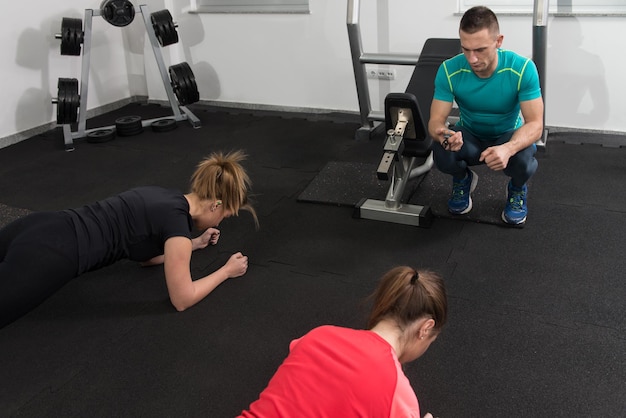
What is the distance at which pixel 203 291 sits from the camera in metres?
2.16

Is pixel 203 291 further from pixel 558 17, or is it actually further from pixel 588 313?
pixel 558 17

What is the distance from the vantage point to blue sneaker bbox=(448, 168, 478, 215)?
2.70 m

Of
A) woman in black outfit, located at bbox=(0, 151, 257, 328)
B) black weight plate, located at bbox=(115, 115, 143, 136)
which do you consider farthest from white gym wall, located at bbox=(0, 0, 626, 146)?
woman in black outfit, located at bbox=(0, 151, 257, 328)

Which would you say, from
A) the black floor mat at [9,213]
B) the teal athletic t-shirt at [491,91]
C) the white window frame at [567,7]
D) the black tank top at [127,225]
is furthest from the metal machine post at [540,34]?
the black floor mat at [9,213]

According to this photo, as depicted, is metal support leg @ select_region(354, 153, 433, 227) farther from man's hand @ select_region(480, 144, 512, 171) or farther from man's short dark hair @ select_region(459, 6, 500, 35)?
man's short dark hair @ select_region(459, 6, 500, 35)

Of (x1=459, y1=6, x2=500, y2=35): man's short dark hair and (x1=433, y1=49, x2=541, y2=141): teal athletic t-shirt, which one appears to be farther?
(x1=433, y1=49, x2=541, y2=141): teal athletic t-shirt

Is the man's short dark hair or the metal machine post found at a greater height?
the man's short dark hair

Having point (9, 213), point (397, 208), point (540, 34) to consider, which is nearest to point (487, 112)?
point (397, 208)

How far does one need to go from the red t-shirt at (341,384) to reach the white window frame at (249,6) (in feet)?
10.8

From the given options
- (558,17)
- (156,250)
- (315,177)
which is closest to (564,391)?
(156,250)

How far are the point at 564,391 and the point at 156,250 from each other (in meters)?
1.45

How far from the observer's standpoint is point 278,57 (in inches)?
170

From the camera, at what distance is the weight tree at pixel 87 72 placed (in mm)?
3805

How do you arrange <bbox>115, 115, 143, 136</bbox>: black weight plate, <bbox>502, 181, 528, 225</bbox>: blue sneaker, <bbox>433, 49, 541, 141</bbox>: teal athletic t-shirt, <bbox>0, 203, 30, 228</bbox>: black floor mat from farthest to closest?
<bbox>115, 115, 143, 136</bbox>: black weight plate, <bbox>0, 203, 30, 228</bbox>: black floor mat, <bbox>502, 181, 528, 225</bbox>: blue sneaker, <bbox>433, 49, 541, 141</bbox>: teal athletic t-shirt
